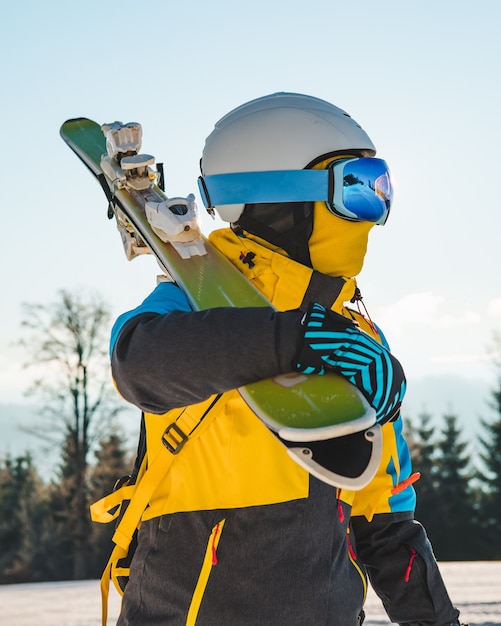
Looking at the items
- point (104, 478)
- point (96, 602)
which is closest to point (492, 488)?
point (104, 478)

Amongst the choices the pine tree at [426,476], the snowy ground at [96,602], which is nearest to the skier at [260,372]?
the snowy ground at [96,602]

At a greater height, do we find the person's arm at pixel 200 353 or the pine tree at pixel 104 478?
the person's arm at pixel 200 353

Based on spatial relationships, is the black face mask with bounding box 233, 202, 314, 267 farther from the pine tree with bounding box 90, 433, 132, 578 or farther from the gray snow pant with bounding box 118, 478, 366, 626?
the pine tree with bounding box 90, 433, 132, 578

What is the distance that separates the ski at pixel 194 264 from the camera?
1.38m

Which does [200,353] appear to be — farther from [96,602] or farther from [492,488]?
[492,488]

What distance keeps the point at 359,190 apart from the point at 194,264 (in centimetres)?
43

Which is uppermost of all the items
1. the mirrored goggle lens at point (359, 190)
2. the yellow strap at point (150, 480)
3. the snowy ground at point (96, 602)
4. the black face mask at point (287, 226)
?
the mirrored goggle lens at point (359, 190)

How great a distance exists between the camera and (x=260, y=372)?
1378 millimetres

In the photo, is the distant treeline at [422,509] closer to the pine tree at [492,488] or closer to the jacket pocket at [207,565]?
the pine tree at [492,488]

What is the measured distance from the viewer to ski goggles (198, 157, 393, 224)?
6.04 feet

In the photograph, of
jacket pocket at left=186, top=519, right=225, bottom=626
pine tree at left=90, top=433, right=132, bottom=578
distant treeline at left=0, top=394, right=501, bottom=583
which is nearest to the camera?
jacket pocket at left=186, top=519, right=225, bottom=626

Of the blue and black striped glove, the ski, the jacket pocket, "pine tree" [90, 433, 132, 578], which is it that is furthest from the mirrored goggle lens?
"pine tree" [90, 433, 132, 578]

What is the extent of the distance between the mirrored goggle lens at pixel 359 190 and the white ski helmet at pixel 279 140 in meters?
0.07

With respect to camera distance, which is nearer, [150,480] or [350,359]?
[350,359]
